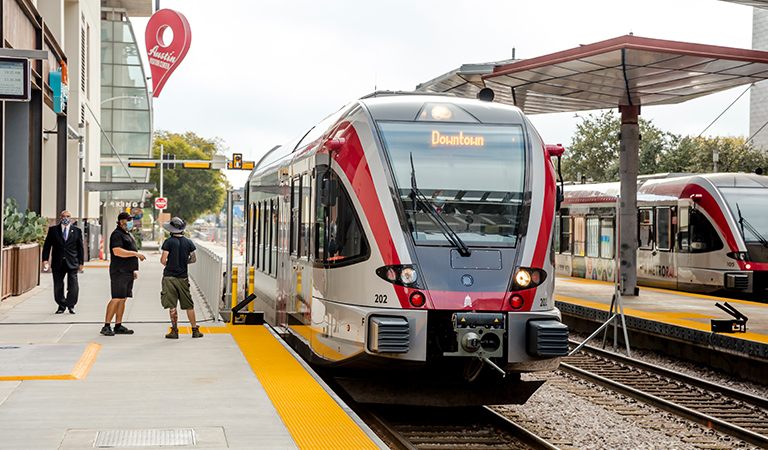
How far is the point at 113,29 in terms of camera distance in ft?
182

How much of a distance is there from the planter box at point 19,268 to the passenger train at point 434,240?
36.1ft

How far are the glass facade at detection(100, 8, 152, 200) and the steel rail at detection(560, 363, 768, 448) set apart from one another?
1864 inches

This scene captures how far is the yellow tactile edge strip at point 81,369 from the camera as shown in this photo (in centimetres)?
871

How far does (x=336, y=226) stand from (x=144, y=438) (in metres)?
3.15

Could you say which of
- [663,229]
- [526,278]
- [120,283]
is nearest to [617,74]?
[663,229]

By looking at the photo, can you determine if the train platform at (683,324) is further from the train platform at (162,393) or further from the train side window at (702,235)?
the train platform at (162,393)

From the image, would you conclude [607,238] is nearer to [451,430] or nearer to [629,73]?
[629,73]

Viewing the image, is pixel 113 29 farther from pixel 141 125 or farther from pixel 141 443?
pixel 141 443

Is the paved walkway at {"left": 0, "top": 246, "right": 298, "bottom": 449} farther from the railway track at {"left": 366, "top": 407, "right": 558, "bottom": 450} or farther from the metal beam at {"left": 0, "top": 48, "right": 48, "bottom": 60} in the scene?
the metal beam at {"left": 0, "top": 48, "right": 48, "bottom": 60}

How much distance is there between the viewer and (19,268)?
19047 millimetres

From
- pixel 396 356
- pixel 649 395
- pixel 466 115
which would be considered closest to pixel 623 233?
pixel 649 395

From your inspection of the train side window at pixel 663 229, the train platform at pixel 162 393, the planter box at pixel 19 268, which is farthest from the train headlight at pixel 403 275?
the train side window at pixel 663 229

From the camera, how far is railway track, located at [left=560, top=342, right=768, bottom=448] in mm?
9594

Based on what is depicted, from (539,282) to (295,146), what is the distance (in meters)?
4.96
